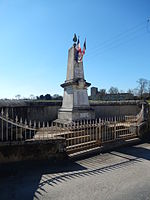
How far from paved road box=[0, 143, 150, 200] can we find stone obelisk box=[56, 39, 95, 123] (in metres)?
3.50

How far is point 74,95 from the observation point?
8.31 metres

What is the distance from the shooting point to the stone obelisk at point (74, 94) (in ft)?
26.7

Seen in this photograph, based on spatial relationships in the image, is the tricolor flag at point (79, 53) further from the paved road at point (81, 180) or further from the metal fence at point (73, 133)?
the paved road at point (81, 180)

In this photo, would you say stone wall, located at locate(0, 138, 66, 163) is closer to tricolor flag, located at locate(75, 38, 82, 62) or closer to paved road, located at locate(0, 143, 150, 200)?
paved road, located at locate(0, 143, 150, 200)

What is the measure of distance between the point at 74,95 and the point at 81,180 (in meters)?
5.34

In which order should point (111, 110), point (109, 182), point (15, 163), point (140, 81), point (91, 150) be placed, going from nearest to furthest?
point (109, 182)
point (15, 163)
point (91, 150)
point (111, 110)
point (140, 81)

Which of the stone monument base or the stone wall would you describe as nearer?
the stone wall

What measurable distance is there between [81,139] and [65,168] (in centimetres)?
164

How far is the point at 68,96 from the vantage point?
870 cm

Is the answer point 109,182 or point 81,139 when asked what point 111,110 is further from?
point 109,182

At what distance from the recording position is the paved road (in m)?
2.87

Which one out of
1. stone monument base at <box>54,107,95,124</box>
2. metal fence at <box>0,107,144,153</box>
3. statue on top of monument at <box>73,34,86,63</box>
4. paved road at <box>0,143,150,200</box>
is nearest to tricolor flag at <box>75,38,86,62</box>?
statue on top of monument at <box>73,34,86,63</box>

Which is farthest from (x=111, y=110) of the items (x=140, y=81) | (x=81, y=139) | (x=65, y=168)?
(x=140, y=81)

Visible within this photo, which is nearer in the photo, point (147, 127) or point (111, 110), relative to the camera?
point (147, 127)
